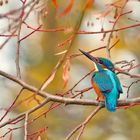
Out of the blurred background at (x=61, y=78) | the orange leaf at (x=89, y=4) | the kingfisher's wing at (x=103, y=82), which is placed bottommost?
the blurred background at (x=61, y=78)

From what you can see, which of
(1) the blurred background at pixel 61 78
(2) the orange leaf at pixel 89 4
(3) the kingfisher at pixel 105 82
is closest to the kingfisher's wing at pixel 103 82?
(3) the kingfisher at pixel 105 82

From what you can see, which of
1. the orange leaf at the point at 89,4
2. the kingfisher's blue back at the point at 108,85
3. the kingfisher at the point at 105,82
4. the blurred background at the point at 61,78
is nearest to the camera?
the orange leaf at the point at 89,4

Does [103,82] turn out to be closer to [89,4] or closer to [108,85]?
[108,85]

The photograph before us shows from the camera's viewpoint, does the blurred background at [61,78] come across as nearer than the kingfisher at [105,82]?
No

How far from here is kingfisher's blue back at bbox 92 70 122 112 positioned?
168 inches

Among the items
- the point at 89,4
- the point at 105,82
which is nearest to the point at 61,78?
the point at 105,82

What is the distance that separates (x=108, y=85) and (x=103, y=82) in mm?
41

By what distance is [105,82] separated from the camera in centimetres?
469

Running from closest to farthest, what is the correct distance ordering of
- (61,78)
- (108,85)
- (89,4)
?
(89,4), (108,85), (61,78)

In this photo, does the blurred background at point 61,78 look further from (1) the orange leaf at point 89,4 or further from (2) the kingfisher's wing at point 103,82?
(1) the orange leaf at point 89,4

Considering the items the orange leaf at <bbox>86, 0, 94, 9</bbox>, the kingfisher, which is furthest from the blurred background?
the orange leaf at <bbox>86, 0, 94, 9</bbox>

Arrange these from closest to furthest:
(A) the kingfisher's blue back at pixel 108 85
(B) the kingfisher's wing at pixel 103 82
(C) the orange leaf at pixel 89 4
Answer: (C) the orange leaf at pixel 89 4 → (A) the kingfisher's blue back at pixel 108 85 → (B) the kingfisher's wing at pixel 103 82

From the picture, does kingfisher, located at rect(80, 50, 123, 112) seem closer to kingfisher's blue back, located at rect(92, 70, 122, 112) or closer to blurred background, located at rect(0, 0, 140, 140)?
kingfisher's blue back, located at rect(92, 70, 122, 112)

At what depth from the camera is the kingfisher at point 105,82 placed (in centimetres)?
438
